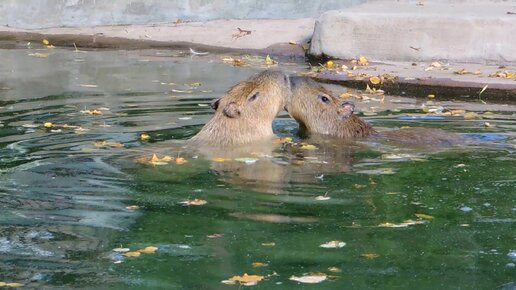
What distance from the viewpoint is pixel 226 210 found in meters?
6.80

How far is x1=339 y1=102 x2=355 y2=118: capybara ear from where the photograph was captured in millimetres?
9906

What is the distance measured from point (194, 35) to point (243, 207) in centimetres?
1019

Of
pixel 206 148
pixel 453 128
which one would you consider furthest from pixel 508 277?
pixel 453 128

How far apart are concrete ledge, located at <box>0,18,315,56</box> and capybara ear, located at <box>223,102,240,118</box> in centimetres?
659

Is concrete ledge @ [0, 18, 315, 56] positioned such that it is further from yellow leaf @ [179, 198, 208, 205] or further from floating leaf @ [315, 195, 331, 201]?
yellow leaf @ [179, 198, 208, 205]

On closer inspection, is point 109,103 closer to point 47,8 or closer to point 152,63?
point 152,63

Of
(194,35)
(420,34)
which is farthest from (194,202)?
(194,35)

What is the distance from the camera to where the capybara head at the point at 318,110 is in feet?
32.8

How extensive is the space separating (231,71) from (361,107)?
2.91 metres

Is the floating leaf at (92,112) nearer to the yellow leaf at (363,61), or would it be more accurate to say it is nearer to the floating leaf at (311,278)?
the yellow leaf at (363,61)

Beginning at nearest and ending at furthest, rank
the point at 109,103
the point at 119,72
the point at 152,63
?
the point at 109,103 → the point at 119,72 → the point at 152,63

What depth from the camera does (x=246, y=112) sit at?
954 cm

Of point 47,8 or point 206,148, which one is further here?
point 47,8

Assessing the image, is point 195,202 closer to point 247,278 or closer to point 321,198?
point 321,198
